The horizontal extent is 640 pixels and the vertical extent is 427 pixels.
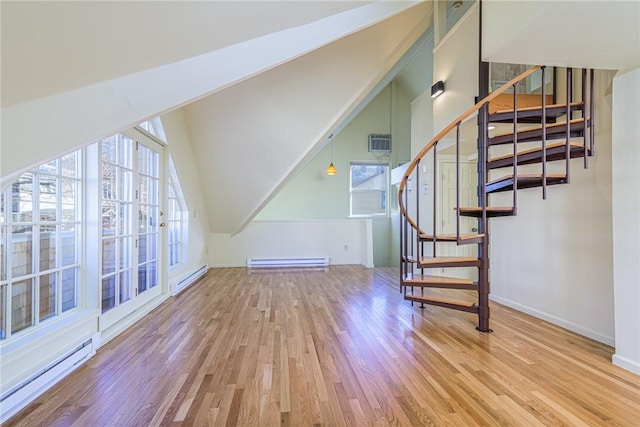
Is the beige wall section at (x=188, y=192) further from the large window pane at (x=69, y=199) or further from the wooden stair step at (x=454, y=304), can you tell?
the wooden stair step at (x=454, y=304)

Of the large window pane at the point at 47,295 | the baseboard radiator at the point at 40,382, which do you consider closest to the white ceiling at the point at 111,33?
the large window pane at the point at 47,295

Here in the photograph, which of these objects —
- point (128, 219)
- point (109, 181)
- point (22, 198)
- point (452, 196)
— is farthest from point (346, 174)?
point (22, 198)

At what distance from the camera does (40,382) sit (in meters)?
1.85

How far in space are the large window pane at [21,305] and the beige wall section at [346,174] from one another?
562 centimetres

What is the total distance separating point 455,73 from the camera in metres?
4.06

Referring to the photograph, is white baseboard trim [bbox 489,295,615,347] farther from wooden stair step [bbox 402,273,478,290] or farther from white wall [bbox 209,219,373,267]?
white wall [bbox 209,219,373,267]

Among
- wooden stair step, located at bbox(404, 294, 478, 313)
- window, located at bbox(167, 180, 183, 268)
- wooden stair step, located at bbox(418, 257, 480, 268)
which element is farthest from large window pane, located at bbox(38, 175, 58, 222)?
wooden stair step, located at bbox(404, 294, 478, 313)

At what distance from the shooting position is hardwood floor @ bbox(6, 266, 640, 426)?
1.68m

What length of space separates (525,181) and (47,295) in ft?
13.0

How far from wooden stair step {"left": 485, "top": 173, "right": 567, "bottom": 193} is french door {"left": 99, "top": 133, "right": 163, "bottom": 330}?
3.58 m

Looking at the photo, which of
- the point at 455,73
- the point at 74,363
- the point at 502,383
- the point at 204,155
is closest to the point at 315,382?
the point at 502,383

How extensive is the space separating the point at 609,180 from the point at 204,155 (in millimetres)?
4843

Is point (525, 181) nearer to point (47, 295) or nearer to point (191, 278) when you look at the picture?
point (47, 295)

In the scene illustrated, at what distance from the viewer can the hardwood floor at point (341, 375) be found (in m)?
1.68
